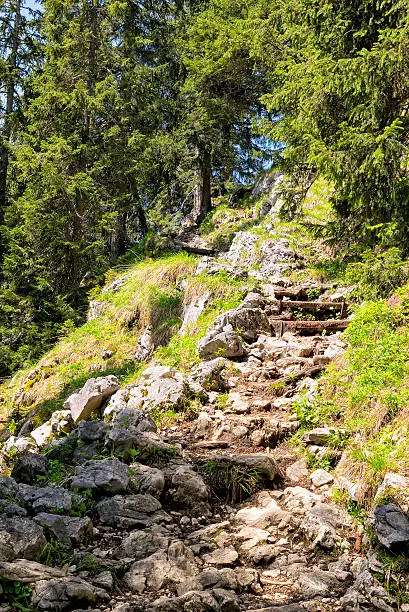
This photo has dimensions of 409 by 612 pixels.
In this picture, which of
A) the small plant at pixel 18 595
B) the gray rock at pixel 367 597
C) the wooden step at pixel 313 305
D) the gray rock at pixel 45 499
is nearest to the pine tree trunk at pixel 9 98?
the wooden step at pixel 313 305

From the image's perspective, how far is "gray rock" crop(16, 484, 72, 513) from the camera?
3932 millimetres

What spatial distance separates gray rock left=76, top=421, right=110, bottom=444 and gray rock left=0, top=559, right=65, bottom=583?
2.64m

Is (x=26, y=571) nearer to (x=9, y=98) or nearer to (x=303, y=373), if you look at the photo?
(x=303, y=373)

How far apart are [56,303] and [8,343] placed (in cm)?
187

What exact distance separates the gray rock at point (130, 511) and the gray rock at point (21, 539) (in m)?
0.81

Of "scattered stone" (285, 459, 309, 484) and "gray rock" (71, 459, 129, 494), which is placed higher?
"gray rock" (71, 459, 129, 494)

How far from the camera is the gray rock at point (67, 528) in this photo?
3.59m

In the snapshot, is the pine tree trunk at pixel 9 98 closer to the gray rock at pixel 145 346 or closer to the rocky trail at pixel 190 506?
the gray rock at pixel 145 346

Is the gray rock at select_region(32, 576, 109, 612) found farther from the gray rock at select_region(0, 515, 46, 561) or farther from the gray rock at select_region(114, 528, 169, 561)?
the gray rock at select_region(114, 528, 169, 561)

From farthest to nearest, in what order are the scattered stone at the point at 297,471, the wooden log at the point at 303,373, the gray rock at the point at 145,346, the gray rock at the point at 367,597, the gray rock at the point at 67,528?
the gray rock at the point at 145,346, the wooden log at the point at 303,373, the scattered stone at the point at 297,471, the gray rock at the point at 67,528, the gray rock at the point at 367,597

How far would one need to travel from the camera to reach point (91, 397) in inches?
302

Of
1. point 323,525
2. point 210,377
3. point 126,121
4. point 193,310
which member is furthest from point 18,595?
point 126,121

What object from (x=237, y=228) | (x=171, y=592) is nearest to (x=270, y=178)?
(x=237, y=228)

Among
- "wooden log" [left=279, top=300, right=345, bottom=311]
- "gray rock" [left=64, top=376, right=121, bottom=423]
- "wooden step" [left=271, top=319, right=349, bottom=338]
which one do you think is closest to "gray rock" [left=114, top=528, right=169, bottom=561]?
"gray rock" [left=64, top=376, right=121, bottom=423]
